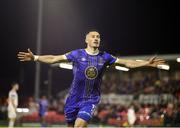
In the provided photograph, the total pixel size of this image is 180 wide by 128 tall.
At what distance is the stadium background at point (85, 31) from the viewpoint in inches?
1398

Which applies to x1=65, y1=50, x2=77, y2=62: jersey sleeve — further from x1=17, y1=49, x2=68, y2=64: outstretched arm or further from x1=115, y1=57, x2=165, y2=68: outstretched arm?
x1=115, y1=57, x2=165, y2=68: outstretched arm

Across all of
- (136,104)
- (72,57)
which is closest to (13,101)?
(136,104)

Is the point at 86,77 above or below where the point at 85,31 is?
below

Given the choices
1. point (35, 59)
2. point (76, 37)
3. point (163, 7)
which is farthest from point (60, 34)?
point (35, 59)

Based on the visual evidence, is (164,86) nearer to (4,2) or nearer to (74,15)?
(74,15)

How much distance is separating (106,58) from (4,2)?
30.6m

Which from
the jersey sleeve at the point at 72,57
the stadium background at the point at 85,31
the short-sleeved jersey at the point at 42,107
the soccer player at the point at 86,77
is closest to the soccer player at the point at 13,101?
the short-sleeved jersey at the point at 42,107

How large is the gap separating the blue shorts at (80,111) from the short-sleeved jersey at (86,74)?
0.11 metres

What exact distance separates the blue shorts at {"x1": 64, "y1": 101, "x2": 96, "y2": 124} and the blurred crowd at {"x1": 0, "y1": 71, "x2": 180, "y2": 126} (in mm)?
16318

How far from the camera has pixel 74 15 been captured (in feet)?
121

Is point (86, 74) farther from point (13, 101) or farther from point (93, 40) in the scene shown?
point (13, 101)

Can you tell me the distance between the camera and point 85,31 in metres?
38.6

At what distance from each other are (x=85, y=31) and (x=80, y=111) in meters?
29.1

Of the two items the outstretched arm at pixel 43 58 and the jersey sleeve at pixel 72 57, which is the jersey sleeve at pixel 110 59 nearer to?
the jersey sleeve at pixel 72 57
